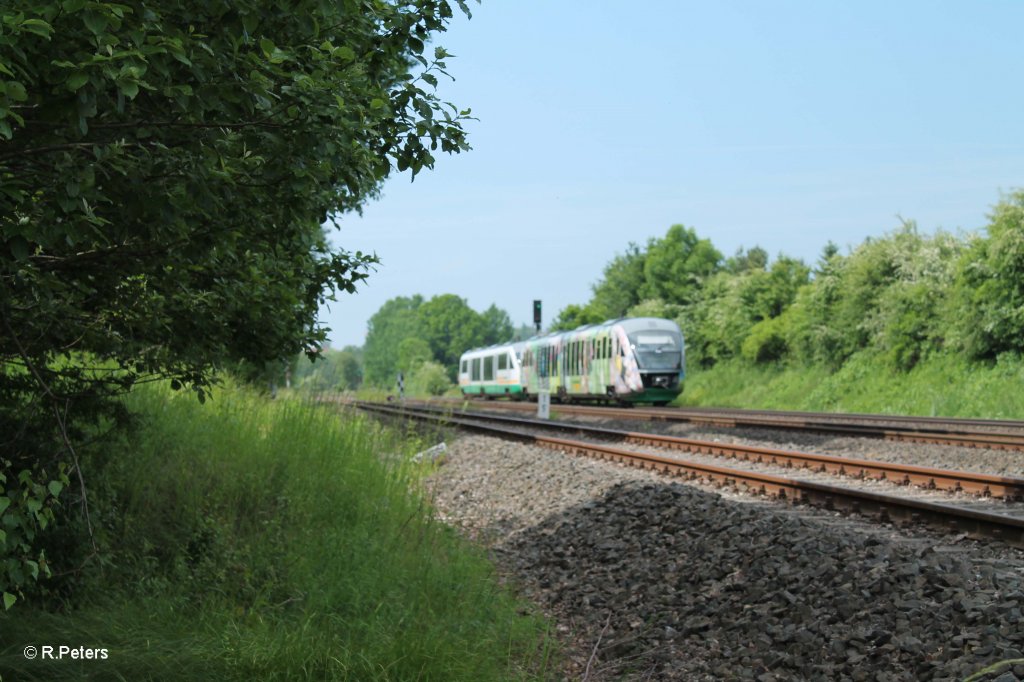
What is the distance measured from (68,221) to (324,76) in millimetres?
1253

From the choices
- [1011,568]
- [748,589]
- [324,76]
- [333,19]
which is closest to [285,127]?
[324,76]

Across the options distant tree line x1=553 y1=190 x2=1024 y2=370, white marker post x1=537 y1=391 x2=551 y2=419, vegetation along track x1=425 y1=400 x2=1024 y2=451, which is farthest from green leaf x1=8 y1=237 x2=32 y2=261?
distant tree line x1=553 y1=190 x2=1024 y2=370

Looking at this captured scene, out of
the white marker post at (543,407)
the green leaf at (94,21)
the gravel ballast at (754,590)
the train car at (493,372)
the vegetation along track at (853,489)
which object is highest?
the green leaf at (94,21)

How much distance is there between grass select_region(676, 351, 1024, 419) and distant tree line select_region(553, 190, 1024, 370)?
22.4 inches

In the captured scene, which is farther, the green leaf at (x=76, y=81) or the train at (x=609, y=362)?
the train at (x=609, y=362)

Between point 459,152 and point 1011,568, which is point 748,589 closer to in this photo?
point 1011,568

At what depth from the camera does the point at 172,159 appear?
3838mm

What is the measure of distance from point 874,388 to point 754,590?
28119 mm

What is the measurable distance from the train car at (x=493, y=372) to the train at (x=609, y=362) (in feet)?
2.44

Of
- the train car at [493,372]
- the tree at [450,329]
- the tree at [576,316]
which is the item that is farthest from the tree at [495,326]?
the train car at [493,372]

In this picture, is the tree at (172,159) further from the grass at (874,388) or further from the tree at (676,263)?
the tree at (676,263)

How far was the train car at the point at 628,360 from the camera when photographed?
31922mm

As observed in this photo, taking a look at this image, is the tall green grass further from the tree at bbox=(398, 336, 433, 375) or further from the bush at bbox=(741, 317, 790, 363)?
the tree at bbox=(398, 336, 433, 375)

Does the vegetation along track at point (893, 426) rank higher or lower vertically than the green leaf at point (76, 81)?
lower
